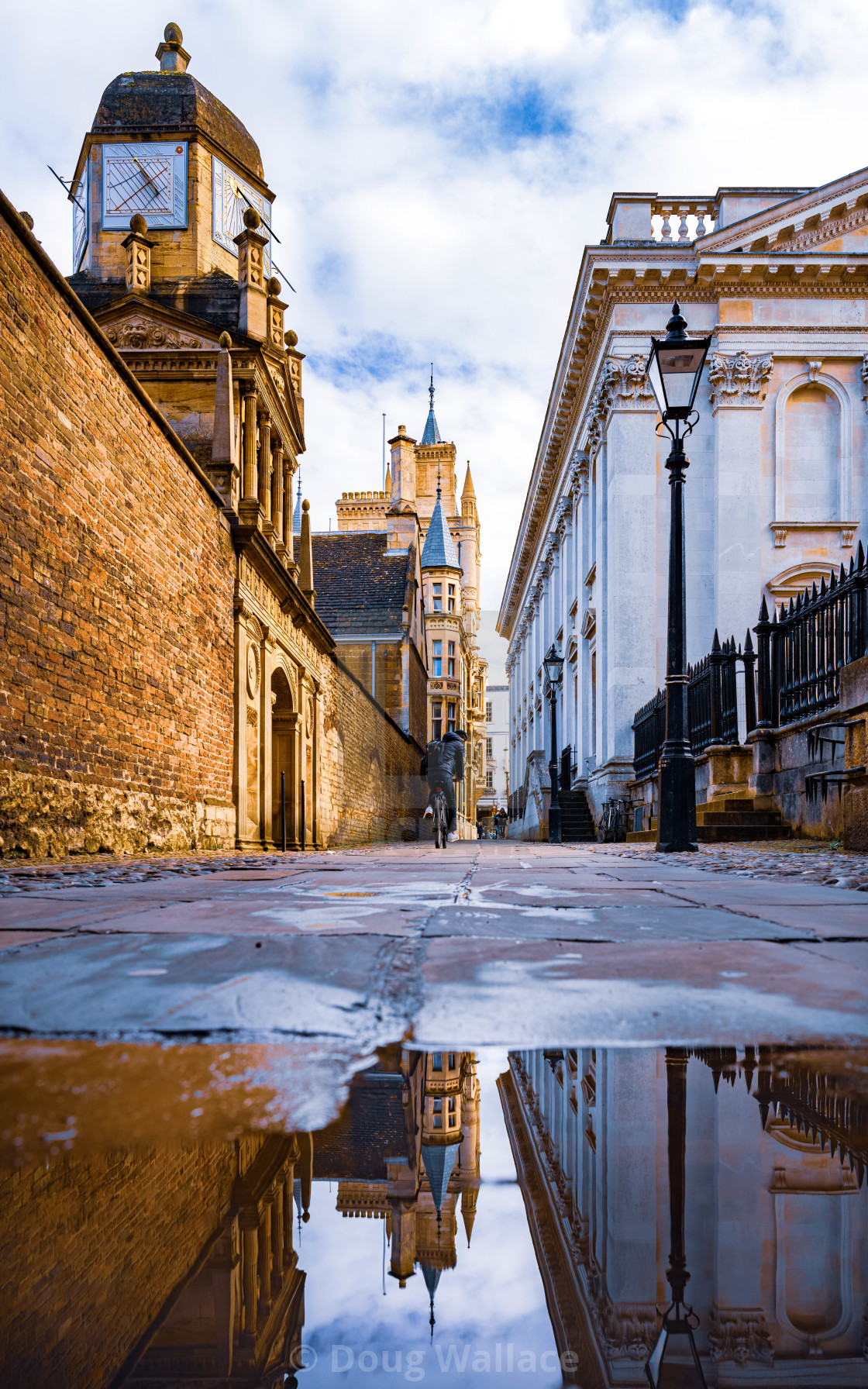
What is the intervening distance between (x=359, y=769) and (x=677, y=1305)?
25.1 meters

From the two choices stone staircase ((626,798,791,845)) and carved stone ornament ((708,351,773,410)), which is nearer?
stone staircase ((626,798,791,845))

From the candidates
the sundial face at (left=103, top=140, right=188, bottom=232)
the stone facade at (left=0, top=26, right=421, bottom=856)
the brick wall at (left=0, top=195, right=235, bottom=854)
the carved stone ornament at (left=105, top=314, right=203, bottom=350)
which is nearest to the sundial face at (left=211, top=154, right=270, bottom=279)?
the stone facade at (left=0, top=26, right=421, bottom=856)

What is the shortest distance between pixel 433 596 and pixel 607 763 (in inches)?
1307

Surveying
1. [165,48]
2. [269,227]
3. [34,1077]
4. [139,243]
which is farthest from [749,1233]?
[165,48]

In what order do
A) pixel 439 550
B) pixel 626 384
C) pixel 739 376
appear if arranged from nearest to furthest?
pixel 739 376
pixel 626 384
pixel 439 550

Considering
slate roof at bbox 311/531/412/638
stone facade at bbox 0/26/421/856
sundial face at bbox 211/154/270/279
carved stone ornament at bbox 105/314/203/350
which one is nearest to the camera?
stone facade at bbox 0/26/421/856

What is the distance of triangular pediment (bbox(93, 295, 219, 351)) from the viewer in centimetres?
1717

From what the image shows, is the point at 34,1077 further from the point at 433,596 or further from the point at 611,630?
the point at 433,596

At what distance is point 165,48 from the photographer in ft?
65.7

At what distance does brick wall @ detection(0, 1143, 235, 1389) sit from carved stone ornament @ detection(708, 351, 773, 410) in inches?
923

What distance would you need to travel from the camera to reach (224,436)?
1344cm

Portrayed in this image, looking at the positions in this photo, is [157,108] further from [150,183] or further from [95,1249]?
[95,1249]

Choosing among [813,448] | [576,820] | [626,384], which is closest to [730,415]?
[813,448]

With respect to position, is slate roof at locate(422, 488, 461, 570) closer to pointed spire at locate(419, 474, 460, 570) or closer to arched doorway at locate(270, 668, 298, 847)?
pointed spire at locate(419, 474, 460, 570)
